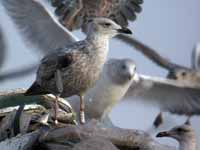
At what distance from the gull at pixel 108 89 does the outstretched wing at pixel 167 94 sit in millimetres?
418

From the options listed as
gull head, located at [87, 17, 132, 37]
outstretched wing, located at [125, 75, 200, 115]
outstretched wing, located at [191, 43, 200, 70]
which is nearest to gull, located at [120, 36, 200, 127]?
outstretched wing, located at [125, 75, 200, 115]

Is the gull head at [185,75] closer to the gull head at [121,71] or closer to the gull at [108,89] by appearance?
the gull head at [121,71]

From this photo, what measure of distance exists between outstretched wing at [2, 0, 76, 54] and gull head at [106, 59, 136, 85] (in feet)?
1.60

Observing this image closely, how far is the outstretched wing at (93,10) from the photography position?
947 cm

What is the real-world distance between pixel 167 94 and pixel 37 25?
1.29m

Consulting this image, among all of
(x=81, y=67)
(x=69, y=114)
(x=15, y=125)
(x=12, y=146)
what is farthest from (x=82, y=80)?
(x=12, y=146)

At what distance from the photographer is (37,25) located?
26.7 feet

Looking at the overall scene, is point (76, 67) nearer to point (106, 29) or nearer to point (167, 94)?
point (106, 29)

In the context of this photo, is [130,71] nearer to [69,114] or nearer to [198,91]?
[198,91]

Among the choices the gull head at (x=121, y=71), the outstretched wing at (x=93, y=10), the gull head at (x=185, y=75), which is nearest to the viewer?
the gull head at (x=121, y=71)

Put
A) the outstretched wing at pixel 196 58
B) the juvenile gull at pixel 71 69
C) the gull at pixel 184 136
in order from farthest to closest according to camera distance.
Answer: the outstretched wing at pixel 196 58, the gull at pixel 184 136, the juvenile gull at pixel 71 69

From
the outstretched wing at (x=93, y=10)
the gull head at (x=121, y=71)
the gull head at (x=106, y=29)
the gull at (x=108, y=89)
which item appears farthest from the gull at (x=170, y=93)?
the gull head at (x=106, y=29)

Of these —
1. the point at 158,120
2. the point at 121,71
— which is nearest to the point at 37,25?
the point at 121,71

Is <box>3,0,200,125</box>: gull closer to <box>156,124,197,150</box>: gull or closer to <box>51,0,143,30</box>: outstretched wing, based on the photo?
<box>51,0,143,30</box>: outstretched wing
